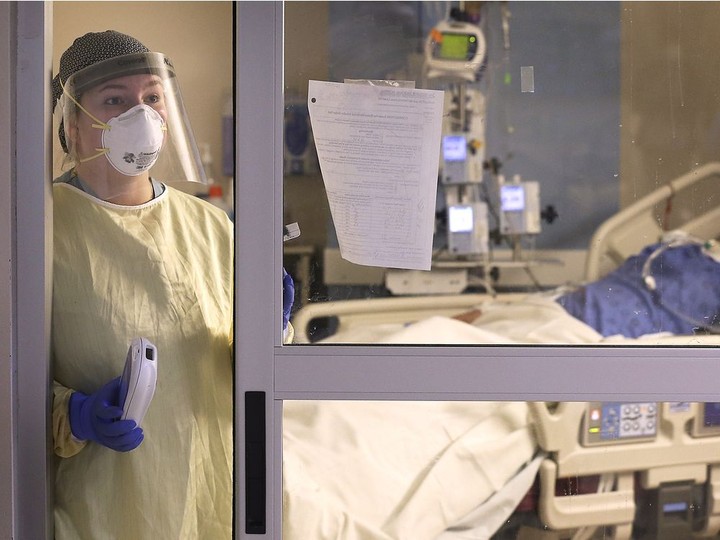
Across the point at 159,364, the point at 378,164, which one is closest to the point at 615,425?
the point at 378,164

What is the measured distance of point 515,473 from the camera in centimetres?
138

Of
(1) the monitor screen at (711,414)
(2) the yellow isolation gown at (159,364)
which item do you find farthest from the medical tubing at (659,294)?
(2) the yellow isolation gown at (159,364)

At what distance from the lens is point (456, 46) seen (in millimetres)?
2531

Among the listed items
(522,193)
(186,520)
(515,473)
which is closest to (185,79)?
(186,520)

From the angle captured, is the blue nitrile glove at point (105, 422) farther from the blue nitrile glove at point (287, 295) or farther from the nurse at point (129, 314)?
the blue nitrile glove at point (287, 295)

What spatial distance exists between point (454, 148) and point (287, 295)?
2409 millimetres

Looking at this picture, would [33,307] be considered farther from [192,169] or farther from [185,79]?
[185,79]

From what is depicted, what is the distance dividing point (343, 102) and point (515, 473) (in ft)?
2.42

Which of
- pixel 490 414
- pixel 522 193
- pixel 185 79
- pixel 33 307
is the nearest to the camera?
pixel 33 307

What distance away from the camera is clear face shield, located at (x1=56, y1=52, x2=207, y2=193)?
118 cm

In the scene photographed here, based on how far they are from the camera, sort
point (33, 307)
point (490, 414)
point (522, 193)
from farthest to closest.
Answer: point (522, 193) → point (490, 414) → point (33, 307)

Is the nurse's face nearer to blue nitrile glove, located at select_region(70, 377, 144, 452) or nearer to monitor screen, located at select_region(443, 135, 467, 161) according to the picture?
blue nitrile glove, located at select_region(70, 377, 144, 452)

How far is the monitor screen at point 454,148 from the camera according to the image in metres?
3.43

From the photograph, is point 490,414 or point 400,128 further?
point 490,414
